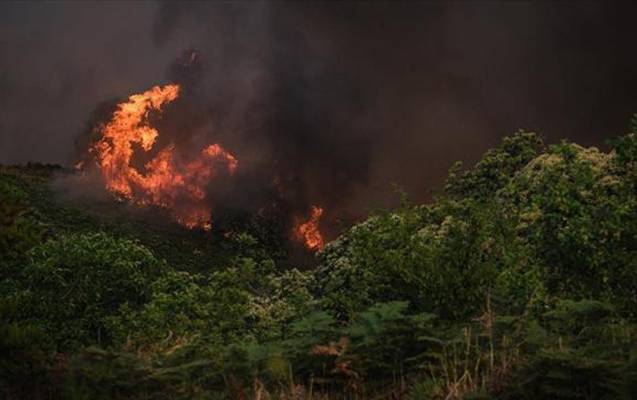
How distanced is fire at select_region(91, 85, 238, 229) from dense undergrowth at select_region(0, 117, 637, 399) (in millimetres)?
136777

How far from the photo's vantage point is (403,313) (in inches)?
572

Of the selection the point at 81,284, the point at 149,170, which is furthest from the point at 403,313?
the point at 149,170

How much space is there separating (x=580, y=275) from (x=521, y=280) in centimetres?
131

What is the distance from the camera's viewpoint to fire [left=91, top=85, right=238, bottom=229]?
562 feet

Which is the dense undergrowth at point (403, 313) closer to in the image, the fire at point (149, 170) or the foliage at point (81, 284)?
the foliage at point (81, 284)

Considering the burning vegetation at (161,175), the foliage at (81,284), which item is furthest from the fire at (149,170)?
the foliage at (81,284)

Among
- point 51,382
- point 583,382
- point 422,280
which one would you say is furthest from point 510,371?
point 422,280

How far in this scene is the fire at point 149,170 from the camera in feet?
562

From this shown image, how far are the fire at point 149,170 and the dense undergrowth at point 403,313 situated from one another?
13678 centimetres

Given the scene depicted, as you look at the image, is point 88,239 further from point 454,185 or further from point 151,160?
point 151,160

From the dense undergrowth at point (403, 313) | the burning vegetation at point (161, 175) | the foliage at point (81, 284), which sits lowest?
the dense undergrowth at point (403, 313)

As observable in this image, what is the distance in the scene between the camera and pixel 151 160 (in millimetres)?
185750

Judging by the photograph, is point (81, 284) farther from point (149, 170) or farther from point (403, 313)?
point (149, 170)

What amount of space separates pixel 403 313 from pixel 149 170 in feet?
571
